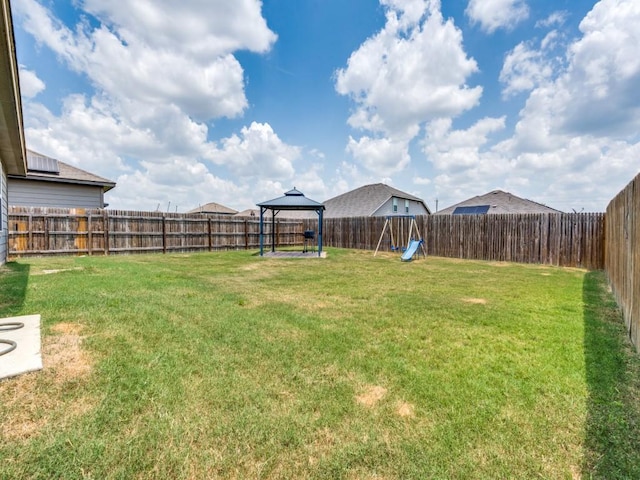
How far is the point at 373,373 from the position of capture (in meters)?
2.53

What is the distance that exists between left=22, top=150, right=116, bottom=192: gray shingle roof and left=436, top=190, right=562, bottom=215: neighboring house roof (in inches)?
916

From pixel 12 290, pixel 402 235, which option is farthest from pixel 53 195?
pixel 402 235

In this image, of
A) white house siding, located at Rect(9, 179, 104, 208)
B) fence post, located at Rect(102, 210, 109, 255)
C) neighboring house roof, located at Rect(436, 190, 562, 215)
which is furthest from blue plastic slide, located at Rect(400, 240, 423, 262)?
white house siding, located at Rect(9, 179, 104, 208)

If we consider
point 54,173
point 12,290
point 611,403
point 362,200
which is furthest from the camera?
point 362,200

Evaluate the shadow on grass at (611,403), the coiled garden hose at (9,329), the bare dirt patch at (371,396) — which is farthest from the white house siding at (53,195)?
the shadow on grass at (611,403)

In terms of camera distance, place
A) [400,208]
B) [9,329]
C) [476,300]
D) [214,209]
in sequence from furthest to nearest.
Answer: [214,209] → [400,208] → [476,300] → [9,329]

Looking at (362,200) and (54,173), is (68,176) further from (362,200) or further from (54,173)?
(362,200)

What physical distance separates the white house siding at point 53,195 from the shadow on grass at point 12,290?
6966 mm

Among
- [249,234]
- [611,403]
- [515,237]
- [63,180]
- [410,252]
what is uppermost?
[63,180]

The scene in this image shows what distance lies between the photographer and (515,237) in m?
11.4

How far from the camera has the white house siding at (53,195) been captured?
11.8 meters

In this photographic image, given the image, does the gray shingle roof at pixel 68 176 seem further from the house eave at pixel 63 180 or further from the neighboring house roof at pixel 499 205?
the neighboring house roof at pixel 499 205

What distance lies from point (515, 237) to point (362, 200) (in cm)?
1587

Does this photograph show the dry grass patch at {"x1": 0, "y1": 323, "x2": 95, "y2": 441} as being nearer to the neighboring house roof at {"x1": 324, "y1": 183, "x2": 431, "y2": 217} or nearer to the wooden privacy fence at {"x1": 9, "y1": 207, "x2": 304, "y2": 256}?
the wooden privacy fence at {"x1": 9, "y1": 207, "x2": 304, "y2": 256}
